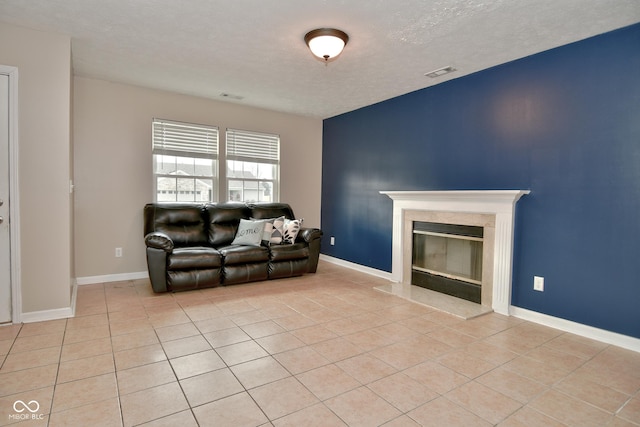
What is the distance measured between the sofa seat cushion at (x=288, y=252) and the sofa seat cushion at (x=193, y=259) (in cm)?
71

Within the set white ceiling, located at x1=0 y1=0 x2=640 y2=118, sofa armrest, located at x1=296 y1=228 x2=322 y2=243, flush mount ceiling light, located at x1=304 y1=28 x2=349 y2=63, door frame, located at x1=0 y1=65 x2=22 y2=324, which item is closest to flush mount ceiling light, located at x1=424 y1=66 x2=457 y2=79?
white ceiling, located at x1=0 y1=0 x2=640 y2=118

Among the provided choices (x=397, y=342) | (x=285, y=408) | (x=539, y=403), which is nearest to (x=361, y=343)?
(x=397, y=342)

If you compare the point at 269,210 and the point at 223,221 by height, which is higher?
the point at 269,210

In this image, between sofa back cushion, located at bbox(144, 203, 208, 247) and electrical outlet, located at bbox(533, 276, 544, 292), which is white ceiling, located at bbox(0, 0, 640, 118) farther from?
electrical outlet, located at bbox(533, 276, 544, 292)

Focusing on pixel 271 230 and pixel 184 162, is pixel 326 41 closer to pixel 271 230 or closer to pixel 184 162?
pixel 271 230

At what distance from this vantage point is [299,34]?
9.43ft

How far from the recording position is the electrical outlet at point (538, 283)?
10.4 ft

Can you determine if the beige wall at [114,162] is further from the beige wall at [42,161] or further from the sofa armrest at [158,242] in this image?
the beige wall at [42,161]

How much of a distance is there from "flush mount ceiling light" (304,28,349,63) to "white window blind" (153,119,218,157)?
2.57 metres

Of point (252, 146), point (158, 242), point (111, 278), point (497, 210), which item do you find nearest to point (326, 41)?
point (497, 210)

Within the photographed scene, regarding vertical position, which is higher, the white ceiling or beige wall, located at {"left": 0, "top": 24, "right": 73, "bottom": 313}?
the white ceiling

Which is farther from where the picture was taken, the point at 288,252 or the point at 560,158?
the point at 288,252

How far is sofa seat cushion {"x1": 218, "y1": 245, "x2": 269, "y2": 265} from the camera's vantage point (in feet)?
13.3

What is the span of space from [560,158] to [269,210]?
11.8ft
